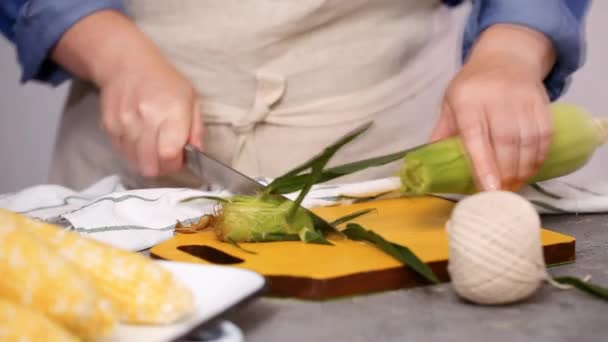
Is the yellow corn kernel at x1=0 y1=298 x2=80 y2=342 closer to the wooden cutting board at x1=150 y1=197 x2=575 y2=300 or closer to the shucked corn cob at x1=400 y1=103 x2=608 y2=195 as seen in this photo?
the wooden cutting board at x1=150 y1=197 x2=575 y2=300

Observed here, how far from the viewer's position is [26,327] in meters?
0.36

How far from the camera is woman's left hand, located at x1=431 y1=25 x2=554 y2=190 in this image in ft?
2.23

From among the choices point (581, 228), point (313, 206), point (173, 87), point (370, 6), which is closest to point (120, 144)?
point (173, 87)

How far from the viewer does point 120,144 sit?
0.88m

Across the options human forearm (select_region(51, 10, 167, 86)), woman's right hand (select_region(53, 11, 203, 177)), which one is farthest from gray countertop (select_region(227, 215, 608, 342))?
human forearm (select_region(51, 10, 167, 86))

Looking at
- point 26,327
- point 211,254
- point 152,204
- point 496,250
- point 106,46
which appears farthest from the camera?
point 106,46

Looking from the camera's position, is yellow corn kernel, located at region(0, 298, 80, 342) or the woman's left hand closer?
yellow corn kernel, located at region(0, 298, 80, 342)

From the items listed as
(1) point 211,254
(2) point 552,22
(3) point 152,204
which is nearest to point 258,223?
(1) point 211,254

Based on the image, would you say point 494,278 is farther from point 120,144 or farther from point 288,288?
point 120,144

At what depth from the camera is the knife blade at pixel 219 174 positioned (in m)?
0.74

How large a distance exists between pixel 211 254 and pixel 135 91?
0.28 metres

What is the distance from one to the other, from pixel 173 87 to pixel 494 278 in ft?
1.50

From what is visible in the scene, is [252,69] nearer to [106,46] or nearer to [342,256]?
[106,46]

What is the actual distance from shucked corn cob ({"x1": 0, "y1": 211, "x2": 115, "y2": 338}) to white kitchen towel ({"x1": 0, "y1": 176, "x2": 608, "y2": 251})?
283mm
